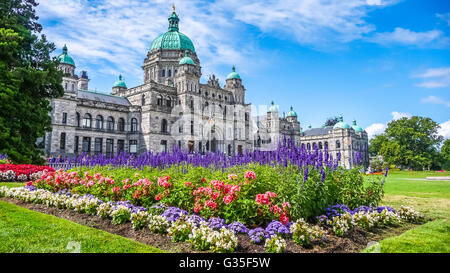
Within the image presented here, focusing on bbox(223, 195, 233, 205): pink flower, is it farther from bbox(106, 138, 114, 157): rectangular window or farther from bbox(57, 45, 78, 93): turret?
bbox(106, 138, 114, 157): rectangular window

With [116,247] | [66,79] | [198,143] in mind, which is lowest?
[116,247]

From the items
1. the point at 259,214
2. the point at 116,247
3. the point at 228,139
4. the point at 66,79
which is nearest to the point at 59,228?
the point at 116,247

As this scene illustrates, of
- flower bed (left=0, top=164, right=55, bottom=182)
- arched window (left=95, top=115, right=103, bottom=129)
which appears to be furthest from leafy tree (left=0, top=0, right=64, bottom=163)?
arched window (left=95, top=115, right=103, bottom=129)

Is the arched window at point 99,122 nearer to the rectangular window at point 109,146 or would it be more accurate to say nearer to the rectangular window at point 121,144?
the rectangular window at point 109,146

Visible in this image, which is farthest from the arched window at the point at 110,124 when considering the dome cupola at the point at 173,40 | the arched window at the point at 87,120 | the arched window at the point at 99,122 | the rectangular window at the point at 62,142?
the dome cupola at the point at 173,40

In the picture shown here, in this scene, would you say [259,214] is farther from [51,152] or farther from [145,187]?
[51,152]

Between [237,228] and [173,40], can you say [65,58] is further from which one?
[237,228]

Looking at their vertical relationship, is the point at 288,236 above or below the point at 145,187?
below

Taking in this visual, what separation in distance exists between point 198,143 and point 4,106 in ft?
91.2

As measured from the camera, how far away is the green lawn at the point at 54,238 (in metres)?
4.84

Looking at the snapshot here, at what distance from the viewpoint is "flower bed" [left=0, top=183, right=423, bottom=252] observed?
4910mm

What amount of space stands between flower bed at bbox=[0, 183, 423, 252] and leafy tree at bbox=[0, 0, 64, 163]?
10.5m

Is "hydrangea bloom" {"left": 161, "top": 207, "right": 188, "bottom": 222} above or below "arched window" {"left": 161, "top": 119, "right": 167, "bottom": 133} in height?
below
